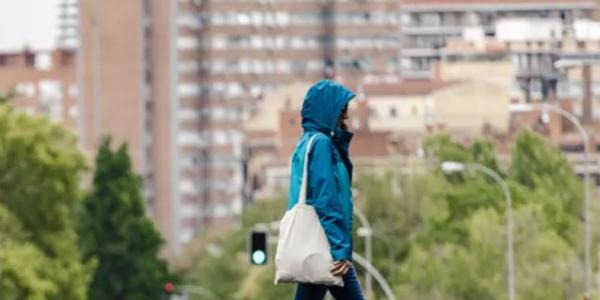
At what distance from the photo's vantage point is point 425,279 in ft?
277

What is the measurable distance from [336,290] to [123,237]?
303ft

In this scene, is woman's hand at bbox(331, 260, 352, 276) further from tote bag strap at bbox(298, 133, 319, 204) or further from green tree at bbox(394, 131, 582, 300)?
green tree at bbox(394, 131, 582, 300)

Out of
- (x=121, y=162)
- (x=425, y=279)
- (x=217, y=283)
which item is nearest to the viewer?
(x=425, y=279)

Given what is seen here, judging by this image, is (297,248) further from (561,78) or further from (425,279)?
(561,78)

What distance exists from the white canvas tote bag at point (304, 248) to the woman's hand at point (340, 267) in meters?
0.02

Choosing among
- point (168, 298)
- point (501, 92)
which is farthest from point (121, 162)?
point (501, 92)

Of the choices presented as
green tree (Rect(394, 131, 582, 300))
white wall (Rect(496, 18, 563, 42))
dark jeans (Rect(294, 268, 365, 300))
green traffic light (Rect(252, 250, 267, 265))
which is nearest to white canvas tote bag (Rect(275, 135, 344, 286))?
dark jeans (Rect(294, 268, 365, 300))

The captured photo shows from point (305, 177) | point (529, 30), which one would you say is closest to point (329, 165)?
point (305, 177)

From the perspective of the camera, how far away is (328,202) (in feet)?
66.7

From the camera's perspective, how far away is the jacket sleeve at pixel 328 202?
66.7 ft

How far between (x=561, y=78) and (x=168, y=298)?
4776 cm

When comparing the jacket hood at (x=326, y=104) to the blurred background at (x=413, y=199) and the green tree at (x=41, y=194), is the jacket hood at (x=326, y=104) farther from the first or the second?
the green tree at (x=41, y=194)

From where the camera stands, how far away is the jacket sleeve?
20.3m

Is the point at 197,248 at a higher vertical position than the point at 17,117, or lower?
lower
